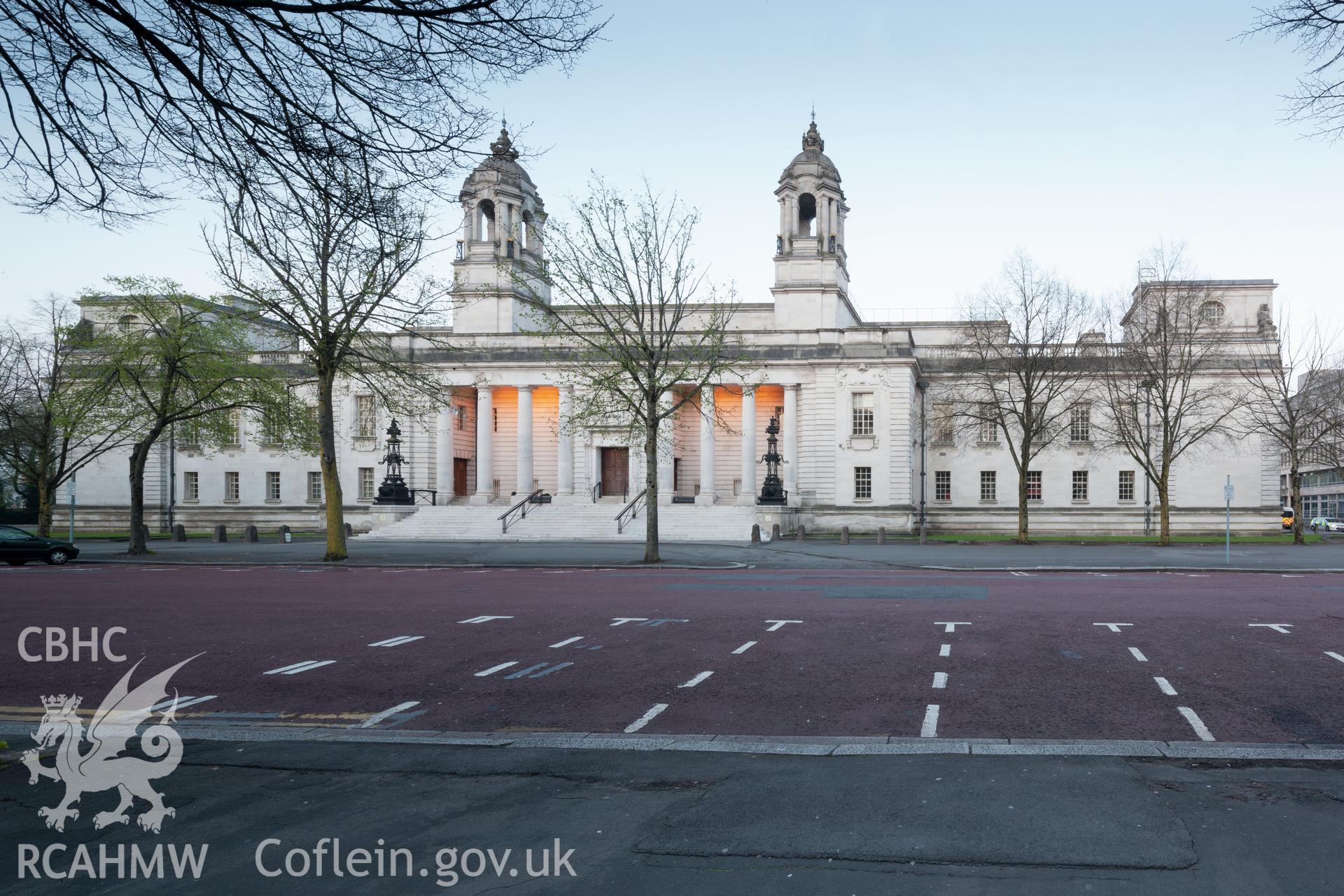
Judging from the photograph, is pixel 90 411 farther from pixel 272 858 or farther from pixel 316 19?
pixel 272 858

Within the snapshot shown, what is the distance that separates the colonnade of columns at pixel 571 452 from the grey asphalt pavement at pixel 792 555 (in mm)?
12782

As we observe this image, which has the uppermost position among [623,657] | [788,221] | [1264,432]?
[788,221]

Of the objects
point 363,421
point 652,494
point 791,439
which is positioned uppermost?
point 363,421

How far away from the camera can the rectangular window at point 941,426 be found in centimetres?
5578

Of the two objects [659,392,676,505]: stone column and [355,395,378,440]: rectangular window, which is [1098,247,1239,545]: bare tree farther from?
[355,395,378,440]: rectangular window

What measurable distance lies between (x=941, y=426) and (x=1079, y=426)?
28.7ft

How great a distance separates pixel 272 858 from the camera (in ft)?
15.6

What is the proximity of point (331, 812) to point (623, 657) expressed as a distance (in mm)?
5871

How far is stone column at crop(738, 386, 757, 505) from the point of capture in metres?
52.9

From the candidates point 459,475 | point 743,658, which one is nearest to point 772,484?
point 459,475

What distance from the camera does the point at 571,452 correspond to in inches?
2194

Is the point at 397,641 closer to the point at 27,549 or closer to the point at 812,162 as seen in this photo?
the point at 27,549

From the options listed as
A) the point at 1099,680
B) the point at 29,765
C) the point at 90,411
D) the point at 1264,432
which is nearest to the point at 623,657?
→ the point at 1099,680

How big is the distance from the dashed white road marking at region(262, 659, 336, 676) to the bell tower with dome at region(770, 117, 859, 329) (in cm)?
4699
